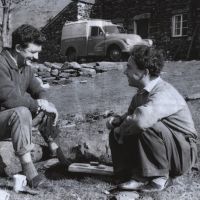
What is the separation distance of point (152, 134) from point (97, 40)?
1506 cm

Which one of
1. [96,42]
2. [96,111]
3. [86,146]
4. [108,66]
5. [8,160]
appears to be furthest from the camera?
[96,42]

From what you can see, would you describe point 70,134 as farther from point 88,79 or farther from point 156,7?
point 156,7

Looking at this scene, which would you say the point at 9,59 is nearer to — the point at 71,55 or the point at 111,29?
the point at 111,29

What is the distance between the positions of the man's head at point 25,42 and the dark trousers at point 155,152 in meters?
1.17

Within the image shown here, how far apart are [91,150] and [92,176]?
412mm

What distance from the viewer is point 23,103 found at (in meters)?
3.83

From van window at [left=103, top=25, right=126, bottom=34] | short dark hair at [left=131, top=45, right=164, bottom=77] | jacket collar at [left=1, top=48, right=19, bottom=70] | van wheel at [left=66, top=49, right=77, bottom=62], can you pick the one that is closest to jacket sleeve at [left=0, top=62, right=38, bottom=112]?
jacket collar at [left=1, top=48, right=19, bottom=70]

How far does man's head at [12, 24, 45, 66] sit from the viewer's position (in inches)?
155

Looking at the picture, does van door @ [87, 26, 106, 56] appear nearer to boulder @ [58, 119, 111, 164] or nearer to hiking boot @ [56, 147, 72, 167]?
boulder @ [58, 119, 111, 164]

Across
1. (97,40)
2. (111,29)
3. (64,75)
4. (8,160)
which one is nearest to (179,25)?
(111,29)

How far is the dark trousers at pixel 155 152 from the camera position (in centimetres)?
334

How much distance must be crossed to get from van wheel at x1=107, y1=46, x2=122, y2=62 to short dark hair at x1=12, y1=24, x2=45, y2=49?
12.6 m

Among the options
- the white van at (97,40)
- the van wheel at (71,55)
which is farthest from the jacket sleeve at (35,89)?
the van wheel at (71,55)

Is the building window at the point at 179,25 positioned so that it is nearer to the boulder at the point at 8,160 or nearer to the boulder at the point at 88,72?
the boulder at the point at 88,72
